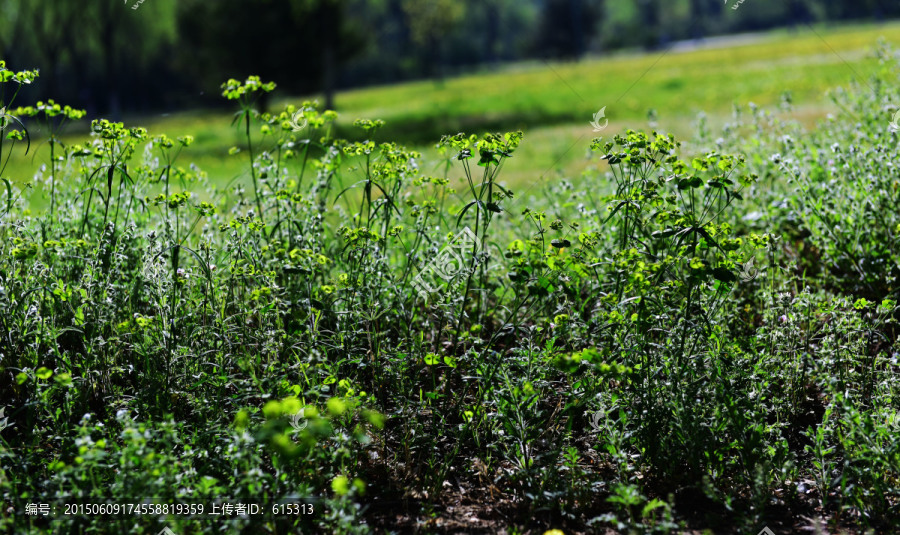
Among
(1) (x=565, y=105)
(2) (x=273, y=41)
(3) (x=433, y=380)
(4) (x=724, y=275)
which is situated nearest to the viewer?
(4) (x=724, y=275)

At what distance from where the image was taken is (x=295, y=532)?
2559 mm

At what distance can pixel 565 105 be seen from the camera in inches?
816

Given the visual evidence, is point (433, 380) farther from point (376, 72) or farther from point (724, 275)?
point (376, 72)

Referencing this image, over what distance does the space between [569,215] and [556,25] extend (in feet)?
156

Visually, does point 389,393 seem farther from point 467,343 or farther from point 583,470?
point 583,470

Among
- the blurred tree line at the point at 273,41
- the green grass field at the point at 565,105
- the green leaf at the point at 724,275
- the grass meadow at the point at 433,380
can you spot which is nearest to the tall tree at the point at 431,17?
the blurred tree line at the point at 273,41

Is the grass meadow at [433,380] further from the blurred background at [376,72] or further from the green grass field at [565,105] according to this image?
the green grass field at [565,105]

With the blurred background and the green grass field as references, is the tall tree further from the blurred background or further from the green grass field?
Result: the green grass field

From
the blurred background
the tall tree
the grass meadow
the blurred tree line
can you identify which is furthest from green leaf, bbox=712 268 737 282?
the tall tree

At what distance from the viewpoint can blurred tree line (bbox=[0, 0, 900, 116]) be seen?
19.7 metres

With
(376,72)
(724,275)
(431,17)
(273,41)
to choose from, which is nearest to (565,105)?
(273,41)

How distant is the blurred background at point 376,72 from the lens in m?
15.7

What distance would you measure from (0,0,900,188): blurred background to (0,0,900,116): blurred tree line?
6 centimetres

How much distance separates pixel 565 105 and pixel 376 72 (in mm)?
19775
